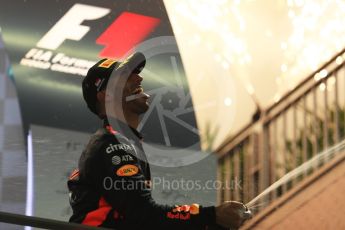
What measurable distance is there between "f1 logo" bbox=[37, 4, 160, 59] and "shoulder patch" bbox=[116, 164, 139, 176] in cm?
122

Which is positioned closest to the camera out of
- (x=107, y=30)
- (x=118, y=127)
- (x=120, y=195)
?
(x=120, y=195)

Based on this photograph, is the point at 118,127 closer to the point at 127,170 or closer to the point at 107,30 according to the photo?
the point at 127,170

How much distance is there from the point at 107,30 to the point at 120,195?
1.28 m

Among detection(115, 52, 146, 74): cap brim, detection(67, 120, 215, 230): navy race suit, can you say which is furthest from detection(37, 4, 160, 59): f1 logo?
detection(67, 120, 215, 230): navy race suit

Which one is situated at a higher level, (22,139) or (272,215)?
(22,139)

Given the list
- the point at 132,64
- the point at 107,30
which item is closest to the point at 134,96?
the point at 132,64

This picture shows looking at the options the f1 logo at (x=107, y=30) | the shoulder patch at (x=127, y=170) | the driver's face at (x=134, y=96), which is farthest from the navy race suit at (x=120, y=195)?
the f1 logo at (x=107, y=30)

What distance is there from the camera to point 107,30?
216 centimetres

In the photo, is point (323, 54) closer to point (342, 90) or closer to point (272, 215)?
point (342, 90)

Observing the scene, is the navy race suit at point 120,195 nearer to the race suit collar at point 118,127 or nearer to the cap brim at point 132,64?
the race suit collar at point 118,127

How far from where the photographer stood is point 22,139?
7.20 ft

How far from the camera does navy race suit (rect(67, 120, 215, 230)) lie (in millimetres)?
964

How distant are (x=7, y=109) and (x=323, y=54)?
121cm

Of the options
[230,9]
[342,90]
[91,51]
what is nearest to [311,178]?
[342,90]
